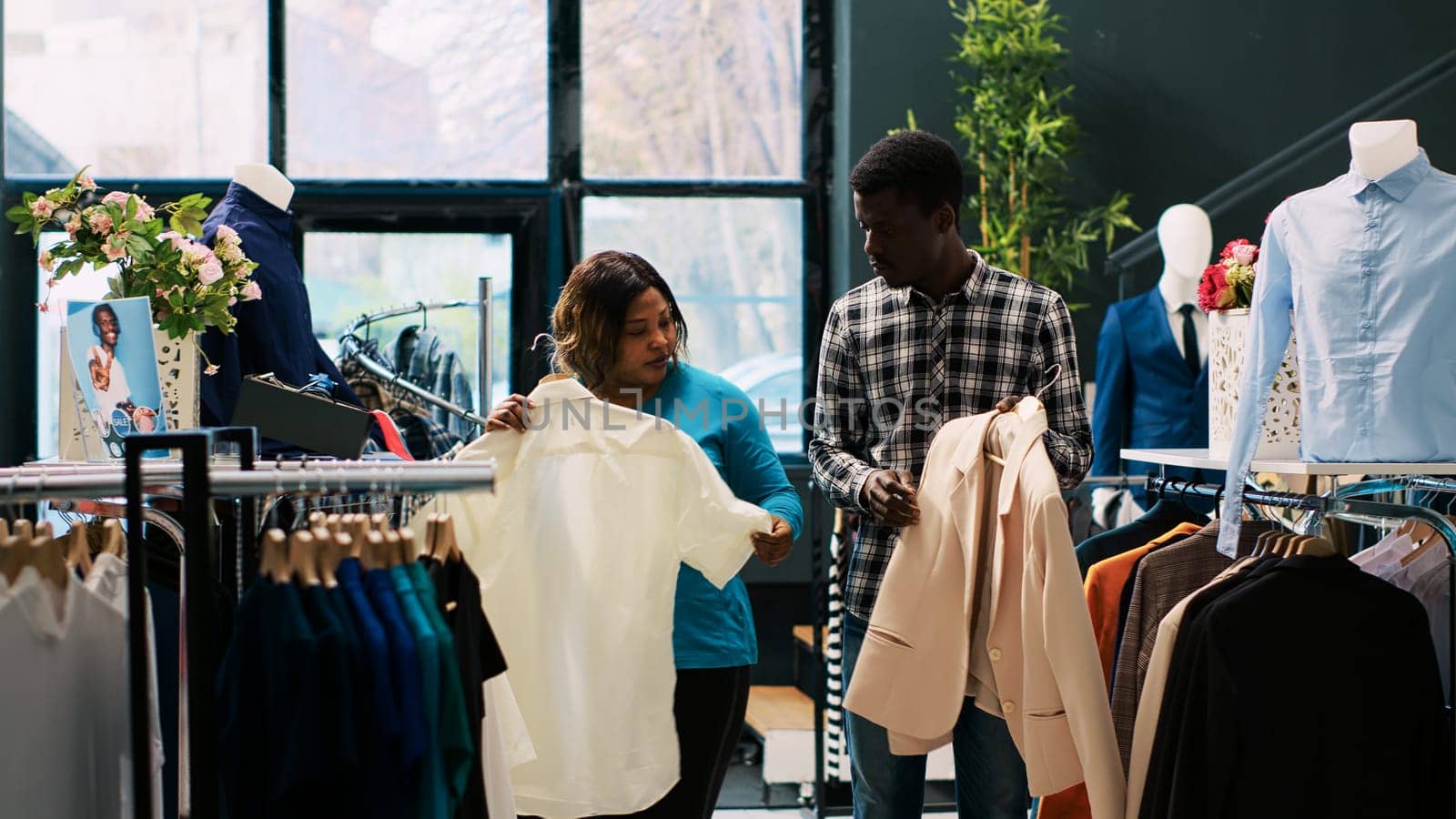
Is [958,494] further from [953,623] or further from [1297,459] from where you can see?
[1297,459]

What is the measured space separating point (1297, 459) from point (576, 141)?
→ 3363mm

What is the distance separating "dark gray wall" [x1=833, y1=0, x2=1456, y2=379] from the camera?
15.7 feet

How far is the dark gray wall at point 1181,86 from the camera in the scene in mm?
4773

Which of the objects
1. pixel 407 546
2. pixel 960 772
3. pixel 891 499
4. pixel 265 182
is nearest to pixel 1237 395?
pixel 891 499

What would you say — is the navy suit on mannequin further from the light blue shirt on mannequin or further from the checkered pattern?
the checkered pattern

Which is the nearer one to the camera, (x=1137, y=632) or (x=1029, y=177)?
(x=1137, y=632)

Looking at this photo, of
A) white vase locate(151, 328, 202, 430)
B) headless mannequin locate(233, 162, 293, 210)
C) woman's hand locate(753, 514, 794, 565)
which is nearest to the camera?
woman's hand locate(753, 514, 794, 565)

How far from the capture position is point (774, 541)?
77.8 inches

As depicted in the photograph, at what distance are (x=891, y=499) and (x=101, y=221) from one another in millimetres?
1549

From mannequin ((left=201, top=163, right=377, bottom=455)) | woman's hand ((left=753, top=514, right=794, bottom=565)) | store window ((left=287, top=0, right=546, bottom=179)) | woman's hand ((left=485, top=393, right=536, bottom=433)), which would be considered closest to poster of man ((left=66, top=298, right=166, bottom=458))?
mannequin ((left=201, top=163, right=377, bottom=455))

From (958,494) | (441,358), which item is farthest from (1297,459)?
(441,358)

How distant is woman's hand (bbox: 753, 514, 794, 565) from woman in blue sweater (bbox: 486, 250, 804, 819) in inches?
1.2

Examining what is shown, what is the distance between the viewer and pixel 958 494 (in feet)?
7.14

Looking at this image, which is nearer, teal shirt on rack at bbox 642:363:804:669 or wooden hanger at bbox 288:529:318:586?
wooden hanger at bbox 288:529:318:586
